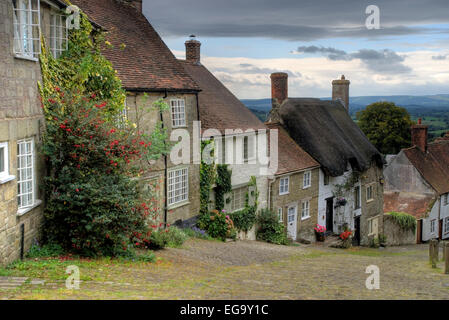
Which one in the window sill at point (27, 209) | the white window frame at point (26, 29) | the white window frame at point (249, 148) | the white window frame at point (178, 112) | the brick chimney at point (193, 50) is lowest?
the window sill at point (27, 209)

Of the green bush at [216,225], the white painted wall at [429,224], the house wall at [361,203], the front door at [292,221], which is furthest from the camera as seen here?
the white painted wall at [429,224]

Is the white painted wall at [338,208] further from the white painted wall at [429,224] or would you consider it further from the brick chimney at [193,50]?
the brick chimney at [193,50]

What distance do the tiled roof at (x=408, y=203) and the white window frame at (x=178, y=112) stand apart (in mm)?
22665

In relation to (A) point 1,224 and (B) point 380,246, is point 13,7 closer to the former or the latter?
(A) point 1,224

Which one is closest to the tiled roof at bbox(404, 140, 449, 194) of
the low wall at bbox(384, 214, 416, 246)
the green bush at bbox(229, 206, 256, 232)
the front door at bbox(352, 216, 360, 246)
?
the low wall at bbox(384, 214, 416, 246)

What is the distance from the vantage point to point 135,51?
1928 cm

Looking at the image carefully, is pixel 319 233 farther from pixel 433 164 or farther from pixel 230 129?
pixel 433 164

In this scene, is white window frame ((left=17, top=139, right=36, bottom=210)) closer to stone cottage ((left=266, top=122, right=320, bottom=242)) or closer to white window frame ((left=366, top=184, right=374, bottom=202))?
stone cottage ((left=266, top=122, right=320, bottom=242))

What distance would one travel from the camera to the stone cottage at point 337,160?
29.2m

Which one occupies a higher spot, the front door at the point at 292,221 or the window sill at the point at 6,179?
the window sill at the point at 6,179

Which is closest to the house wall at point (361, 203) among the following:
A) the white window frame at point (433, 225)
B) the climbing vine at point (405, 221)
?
the climbing vine at point (405, 221)

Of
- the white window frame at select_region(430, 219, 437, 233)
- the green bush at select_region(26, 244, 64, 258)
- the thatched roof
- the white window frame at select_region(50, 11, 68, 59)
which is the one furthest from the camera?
the white window frame at select_region(430, 219, 437, 233)

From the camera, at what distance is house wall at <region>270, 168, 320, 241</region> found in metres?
25.5

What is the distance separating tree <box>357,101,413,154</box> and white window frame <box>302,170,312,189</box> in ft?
112
